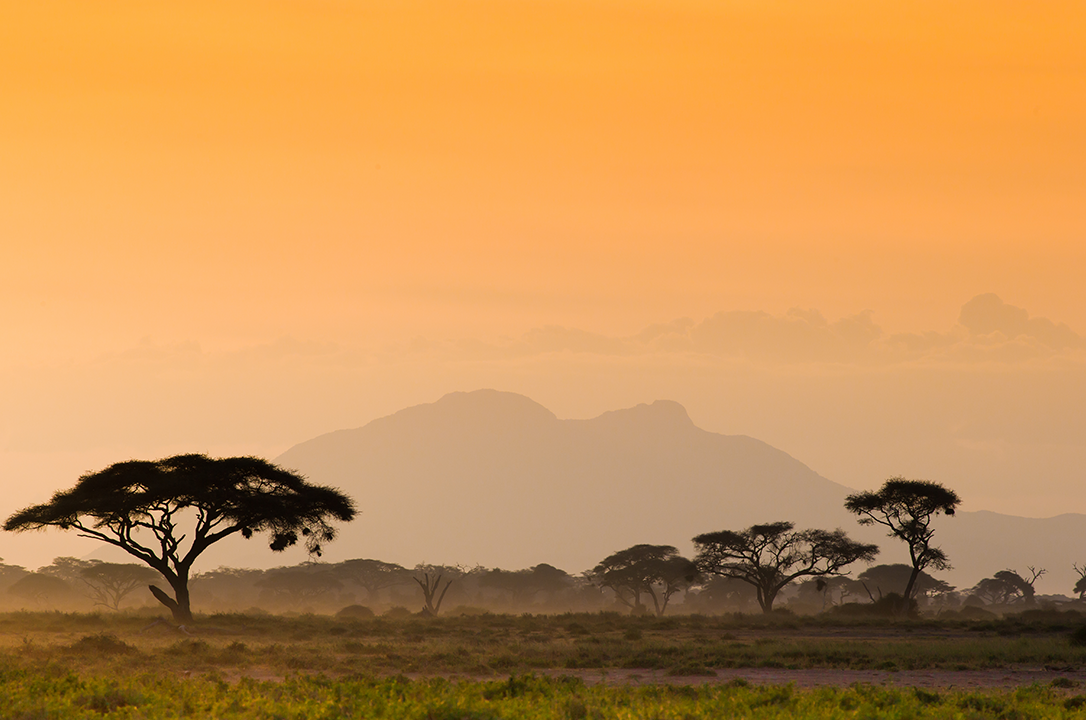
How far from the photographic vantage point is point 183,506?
5119 centimetres

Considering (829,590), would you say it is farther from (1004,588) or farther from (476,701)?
(476,701)

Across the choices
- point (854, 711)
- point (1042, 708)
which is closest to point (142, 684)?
point (854, 711)

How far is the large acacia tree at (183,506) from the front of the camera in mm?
49688

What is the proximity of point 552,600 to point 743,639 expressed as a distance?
11475 cm

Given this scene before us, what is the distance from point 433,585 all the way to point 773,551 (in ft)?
159

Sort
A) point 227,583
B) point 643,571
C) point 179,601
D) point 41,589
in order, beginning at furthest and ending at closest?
point 227,583 < point 41,589 < point 643,571 < point 179,601

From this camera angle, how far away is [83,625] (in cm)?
4638

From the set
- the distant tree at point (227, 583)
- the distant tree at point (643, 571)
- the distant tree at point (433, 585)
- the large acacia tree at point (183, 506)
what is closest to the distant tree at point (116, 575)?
the distant tree at point (433, 585)

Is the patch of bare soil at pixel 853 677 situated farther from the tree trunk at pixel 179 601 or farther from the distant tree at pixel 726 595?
the distant tree at pixel 726 595

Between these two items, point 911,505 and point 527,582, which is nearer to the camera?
point 911,505

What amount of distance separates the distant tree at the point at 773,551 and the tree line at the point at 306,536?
126 mm

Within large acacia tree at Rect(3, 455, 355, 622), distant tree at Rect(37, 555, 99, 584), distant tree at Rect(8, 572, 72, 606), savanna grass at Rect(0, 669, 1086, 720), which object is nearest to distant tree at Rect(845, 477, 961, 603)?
large acacia tree at Rect(3, 455, 355, 622)

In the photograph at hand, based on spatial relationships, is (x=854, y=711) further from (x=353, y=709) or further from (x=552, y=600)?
(x=552, y=600)

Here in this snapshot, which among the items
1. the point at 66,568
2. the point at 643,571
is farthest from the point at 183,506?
the point at 66,568
